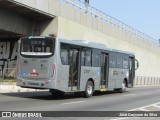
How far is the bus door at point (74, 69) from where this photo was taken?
68.9 ft

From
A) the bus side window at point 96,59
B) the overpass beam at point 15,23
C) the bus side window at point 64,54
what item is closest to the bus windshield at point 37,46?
the bus side window at point 64,54

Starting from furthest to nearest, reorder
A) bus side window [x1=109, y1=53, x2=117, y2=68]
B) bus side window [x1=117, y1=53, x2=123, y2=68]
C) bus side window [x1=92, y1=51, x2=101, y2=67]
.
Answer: bus side window [x1=117, y1=53, x2=123, y2=68] < bus side window [x1=109, y1=53, x2=117, y2=68] < bus side window [x1=92, y1=51, x2=101, y2=67]

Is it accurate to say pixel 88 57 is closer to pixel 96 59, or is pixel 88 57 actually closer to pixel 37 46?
pixel 96 59

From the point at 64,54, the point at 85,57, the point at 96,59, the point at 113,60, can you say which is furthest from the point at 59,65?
the point at 113,60

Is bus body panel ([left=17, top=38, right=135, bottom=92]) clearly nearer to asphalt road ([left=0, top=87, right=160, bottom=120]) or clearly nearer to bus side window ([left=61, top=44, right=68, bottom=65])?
bus side window ([left=61, top=44, right=68, bottom=65])

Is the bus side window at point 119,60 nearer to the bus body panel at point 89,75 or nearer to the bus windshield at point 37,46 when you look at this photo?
the bus body panel at point 89,75

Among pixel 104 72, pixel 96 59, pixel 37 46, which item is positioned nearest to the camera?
pixel 37 46

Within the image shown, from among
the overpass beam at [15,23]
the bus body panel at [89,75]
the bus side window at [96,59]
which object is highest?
the overpass beam at [15,23]

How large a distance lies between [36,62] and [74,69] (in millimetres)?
2403

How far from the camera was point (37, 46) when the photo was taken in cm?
2023

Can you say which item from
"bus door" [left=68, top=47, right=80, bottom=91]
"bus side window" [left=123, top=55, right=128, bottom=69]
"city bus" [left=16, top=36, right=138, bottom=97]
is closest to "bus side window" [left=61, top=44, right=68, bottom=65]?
"city bus" [left=16, top=36, right=138, bottom=97]

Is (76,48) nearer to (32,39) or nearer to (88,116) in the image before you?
(32,39)

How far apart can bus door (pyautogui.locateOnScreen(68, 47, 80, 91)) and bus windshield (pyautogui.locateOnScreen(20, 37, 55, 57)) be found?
153 cm

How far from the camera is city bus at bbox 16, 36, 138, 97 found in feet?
64.7
